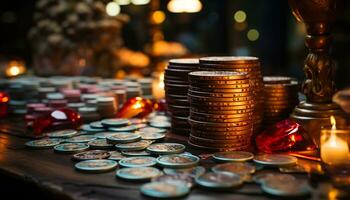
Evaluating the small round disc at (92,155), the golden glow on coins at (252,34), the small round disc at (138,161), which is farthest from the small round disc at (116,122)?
the golden glow on coins at (252,34)

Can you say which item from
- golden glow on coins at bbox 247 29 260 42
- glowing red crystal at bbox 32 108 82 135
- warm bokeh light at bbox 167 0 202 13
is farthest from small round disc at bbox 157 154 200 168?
golden glow on coins at bbox 247 29 260 42

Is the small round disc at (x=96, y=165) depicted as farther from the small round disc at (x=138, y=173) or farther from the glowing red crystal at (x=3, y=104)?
the glowing red crystal at (x=3, y=104)

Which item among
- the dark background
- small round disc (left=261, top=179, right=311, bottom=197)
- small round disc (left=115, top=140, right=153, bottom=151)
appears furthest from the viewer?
the dark background

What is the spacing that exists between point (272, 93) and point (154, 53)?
14.6 feet

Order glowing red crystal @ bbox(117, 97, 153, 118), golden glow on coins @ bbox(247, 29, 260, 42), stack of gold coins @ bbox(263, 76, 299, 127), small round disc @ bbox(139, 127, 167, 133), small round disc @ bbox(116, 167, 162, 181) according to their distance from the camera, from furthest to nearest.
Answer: golden glow on coins @ bbox(247, 29, 260, 42)
glowing red crystal @ bbox(117, 97, 153, 118)
small round disc @ bbox(139, 127, 167, 133)
stack of gold coins @ bbox(263, 76, 299, 127)
small round disc @ bbox(116, 167, 162, 181)

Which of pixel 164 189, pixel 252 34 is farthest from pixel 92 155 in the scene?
pixel 252 34

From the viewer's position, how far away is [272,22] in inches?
352

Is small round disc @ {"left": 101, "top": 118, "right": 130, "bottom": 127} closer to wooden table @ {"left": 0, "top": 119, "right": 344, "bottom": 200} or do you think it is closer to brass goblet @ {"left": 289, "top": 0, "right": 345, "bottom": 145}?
wooden table @ {"left": 0, "top": 119, "right": 344, "bottom": 200}

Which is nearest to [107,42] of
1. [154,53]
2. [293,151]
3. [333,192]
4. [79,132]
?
[154,53]

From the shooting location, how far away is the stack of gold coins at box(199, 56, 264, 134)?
2.03 m

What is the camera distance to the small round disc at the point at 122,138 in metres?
2.08

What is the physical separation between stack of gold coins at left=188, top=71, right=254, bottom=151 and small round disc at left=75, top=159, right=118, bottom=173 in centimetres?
41

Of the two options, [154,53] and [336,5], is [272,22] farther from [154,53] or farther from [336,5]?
[336,5]

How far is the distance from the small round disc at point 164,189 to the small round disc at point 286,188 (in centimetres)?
26
